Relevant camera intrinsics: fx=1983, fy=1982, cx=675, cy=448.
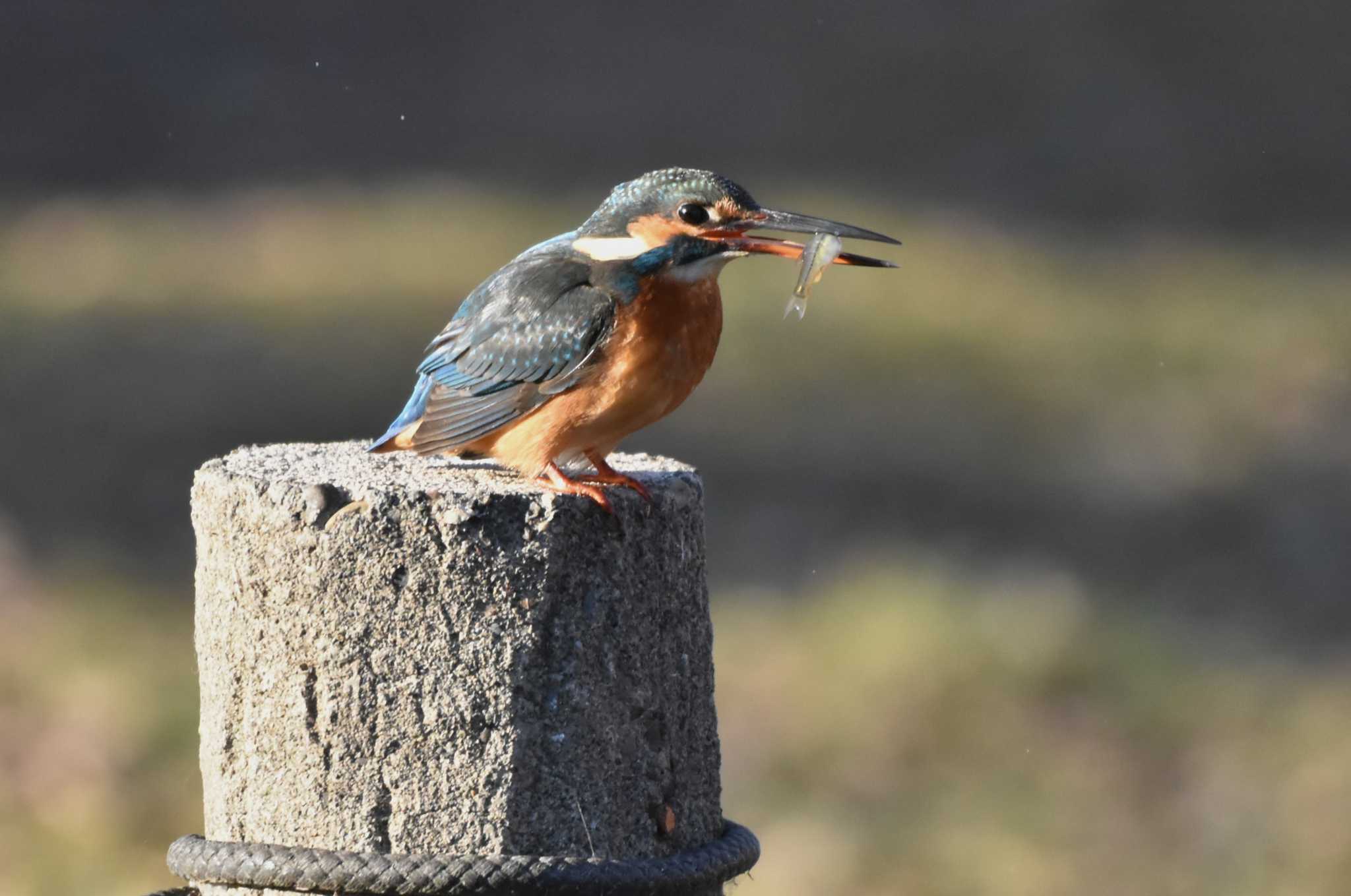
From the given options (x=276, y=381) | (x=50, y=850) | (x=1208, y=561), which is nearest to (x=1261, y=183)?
(x=1208, y=561)

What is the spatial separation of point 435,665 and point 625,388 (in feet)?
2.61

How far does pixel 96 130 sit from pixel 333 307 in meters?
3.73

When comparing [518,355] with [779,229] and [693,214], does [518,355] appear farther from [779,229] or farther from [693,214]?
[779,229]

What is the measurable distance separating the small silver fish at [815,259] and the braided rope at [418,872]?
3.23ft

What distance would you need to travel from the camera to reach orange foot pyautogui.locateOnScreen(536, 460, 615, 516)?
264 cm

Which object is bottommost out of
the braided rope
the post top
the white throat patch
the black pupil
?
the braided rope

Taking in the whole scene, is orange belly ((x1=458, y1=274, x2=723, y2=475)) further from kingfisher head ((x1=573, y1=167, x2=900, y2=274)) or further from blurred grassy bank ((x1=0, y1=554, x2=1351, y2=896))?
blurred grassy bank ((x1=0, y1=554, x2=1351, y2=896))

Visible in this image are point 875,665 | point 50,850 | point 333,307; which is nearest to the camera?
point 50,850

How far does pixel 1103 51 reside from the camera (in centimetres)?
1347

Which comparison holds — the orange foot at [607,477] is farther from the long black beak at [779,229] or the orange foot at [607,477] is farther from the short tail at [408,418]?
the long black beak at [779,229]

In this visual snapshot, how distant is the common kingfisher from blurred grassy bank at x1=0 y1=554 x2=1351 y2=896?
250 cm

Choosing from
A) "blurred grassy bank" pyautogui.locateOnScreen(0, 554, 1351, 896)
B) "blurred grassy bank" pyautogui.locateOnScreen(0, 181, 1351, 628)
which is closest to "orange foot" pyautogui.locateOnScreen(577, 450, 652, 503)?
"blurred grassy bank" pyautogui.locateOnScreen(0, 554, 1351, 896)

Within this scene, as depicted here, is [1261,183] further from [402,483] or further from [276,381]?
[402,483]

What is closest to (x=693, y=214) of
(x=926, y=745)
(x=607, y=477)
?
(x=607, y=477)
